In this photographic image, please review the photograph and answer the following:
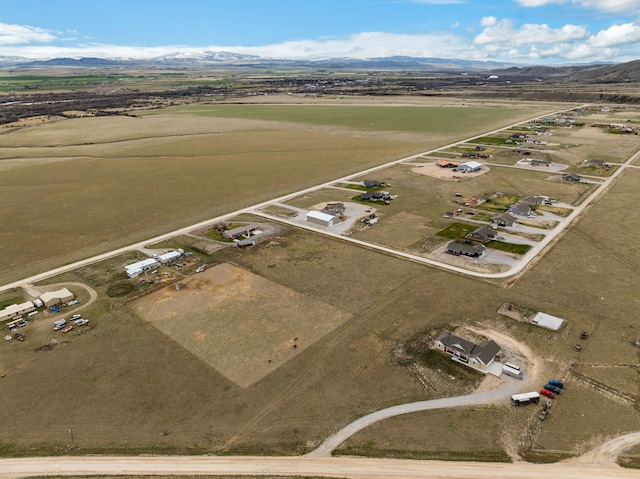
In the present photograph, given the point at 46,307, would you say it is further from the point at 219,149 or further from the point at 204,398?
the point at 219,149

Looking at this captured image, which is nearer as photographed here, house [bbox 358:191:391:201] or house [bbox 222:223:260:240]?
house [bbox 222:223:260:240]

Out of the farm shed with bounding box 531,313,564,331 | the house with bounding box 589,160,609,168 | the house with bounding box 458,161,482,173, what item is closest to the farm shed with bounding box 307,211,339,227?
the farm shed with bounding box 531,313,564,331

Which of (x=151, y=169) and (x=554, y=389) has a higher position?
(x=151, y=169)

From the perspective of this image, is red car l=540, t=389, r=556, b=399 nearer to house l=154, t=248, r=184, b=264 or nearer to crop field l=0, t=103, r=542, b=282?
house l=154, t=248, r=184, b=264

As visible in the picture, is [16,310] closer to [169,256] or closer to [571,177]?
[169,256]

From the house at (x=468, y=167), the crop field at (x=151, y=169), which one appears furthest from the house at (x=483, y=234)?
the crop field at (x=151, y=169)

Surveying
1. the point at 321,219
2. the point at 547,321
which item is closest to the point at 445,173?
the point at 321,219
